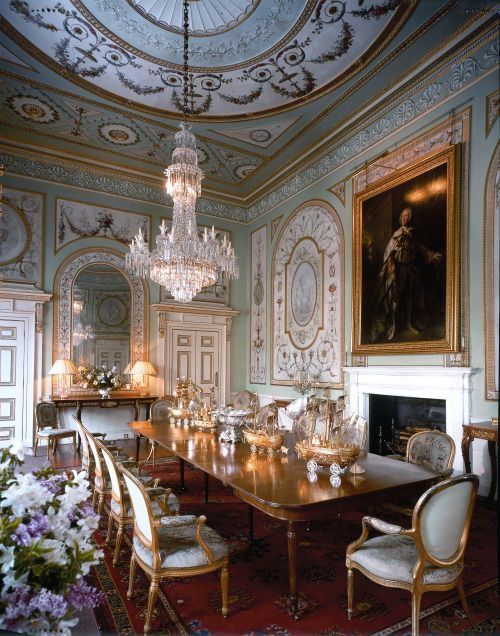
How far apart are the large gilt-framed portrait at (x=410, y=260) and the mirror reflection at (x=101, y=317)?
4004mm

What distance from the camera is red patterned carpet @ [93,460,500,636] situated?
215 centimetres

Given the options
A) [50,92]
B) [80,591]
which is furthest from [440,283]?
[50,92]

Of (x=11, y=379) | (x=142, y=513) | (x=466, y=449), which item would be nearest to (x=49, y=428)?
(x=11, y=379)

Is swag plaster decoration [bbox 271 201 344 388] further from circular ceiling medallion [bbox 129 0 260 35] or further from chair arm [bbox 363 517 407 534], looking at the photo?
chair arm [bbox 363 517 407 534]

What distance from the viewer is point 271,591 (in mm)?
2482

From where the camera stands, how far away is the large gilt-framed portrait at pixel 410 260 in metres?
4.56

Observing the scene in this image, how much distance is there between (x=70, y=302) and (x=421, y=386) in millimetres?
5541

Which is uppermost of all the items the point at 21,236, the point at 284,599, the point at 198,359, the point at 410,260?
the point at 21,236

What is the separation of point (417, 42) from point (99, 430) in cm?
704

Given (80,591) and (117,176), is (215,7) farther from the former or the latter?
(80,591)

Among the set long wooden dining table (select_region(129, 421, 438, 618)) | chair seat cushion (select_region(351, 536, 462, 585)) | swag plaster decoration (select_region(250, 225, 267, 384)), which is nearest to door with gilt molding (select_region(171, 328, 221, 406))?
swag plaster decoration (select_region(250, 225, 267, 384))

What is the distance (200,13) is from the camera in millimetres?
4398

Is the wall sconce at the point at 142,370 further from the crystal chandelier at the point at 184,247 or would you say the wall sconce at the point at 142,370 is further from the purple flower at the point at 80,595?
the purple flower at the point at 80,595

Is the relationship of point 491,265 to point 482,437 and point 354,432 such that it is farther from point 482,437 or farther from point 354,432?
point 354,432
